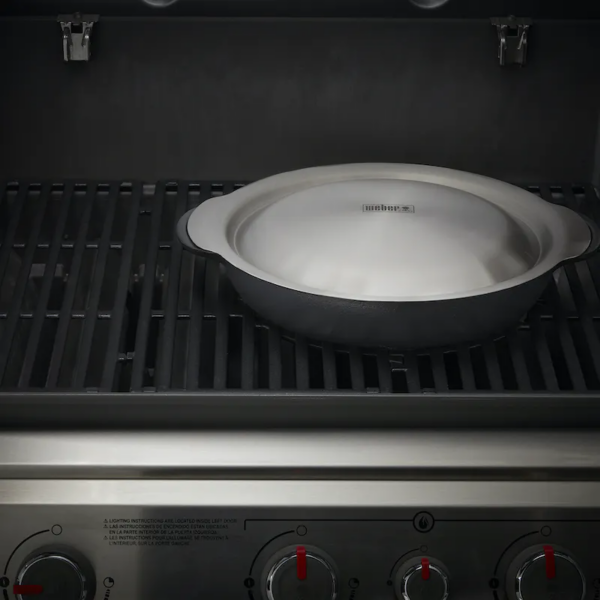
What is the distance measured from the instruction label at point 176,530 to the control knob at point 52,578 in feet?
0.12

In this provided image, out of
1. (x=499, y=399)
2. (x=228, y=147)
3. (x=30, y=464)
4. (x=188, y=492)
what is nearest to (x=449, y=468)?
(x=499, y=399)

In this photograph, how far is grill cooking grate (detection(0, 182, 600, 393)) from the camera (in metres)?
0.65

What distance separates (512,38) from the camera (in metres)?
0.86

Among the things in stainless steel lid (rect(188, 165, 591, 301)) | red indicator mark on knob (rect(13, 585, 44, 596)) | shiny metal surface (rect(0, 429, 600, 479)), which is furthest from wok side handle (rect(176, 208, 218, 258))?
red indicator mark on knob (rect(13, 585, 44, 596))

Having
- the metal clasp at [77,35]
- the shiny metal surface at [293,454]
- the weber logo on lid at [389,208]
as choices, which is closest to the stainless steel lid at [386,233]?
the weber logo on lid at [389,208]

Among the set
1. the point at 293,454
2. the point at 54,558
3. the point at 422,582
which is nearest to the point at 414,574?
the point at 422,582

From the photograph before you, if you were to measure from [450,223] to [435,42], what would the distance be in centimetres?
24

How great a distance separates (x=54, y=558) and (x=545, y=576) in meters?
0.34

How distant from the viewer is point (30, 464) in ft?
1.94

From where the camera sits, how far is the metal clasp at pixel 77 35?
2.77 ft

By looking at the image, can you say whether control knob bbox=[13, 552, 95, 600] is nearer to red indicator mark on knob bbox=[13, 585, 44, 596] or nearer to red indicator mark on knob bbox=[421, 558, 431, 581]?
red indicator mark on knob bbox=[13, 585, 44, 596]

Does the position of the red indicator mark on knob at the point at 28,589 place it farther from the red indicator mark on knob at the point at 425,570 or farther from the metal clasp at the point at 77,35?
the metal clasp at the point at 77,35

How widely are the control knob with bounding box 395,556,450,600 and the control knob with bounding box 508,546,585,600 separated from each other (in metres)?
0.05

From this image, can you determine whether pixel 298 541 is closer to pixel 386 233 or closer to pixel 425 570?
pixel 425 570
